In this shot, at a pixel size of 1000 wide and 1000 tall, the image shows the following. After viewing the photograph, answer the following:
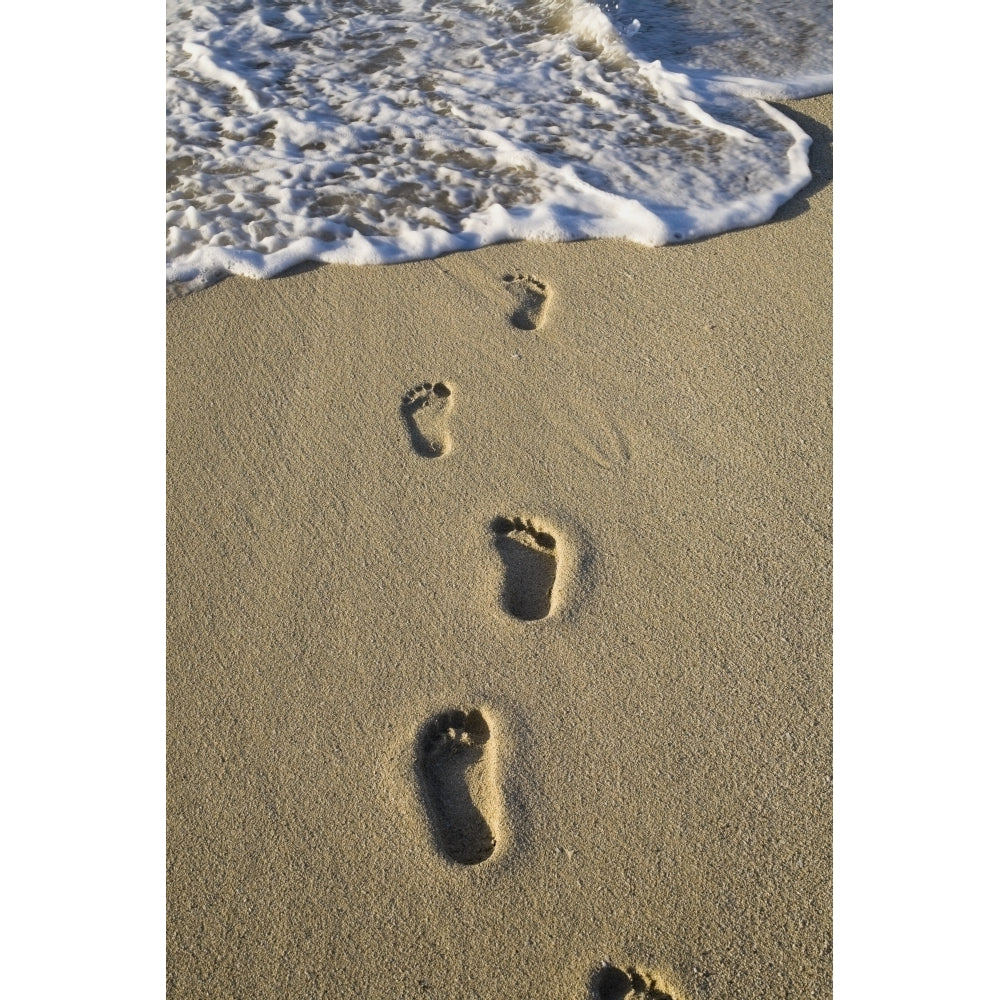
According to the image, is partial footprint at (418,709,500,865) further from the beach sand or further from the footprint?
the footprint

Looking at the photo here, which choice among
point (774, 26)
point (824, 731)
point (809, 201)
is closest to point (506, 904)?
point (824, 731)

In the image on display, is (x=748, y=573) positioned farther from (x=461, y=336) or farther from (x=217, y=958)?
(x=217, y=958)

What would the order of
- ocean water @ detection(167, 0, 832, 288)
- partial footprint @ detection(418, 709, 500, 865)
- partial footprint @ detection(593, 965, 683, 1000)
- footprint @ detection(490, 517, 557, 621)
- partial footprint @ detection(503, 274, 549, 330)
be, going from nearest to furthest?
partial footprint @ detection(593, 965, 683, 1000) → partial footprint @ detection(418, 709, 500, 865) → footprint @ detection(490, 517, 557, 621) → partial footprint @ detection(503, 274, 549, 330) → ocean water @ detection(167, 0, 832, 288)

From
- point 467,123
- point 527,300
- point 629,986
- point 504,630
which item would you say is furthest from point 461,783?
point 467,123

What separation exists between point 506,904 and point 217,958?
0.57 meters

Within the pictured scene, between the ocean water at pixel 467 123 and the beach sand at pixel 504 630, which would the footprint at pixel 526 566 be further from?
the ocean water at pixel 467 123

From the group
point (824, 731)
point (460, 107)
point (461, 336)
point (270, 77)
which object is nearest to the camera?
point (824, 731)

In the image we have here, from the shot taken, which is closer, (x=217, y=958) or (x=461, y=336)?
(x=217, y=958)

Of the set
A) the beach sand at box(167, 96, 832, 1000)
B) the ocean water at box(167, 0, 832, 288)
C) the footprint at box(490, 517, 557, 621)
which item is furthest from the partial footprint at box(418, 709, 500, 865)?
the ocean water at box(167, 0, 832, 288)

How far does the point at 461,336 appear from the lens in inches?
114

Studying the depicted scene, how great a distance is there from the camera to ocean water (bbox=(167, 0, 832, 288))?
11.0ft

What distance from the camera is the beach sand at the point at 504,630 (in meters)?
1.75

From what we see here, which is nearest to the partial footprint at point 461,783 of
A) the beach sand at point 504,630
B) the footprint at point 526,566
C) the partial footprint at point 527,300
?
the beach sand at point 504,630

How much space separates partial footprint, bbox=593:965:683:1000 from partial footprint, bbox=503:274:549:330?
191cm
